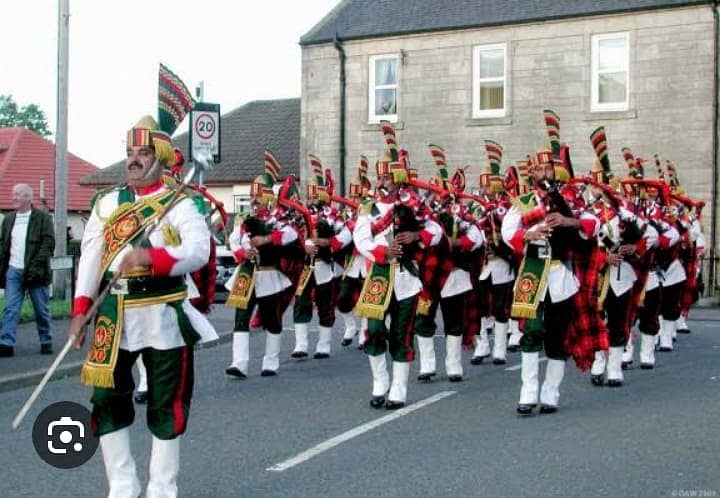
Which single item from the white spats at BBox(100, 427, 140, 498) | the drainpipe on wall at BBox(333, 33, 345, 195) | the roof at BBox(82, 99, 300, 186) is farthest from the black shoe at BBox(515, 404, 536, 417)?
the roof at BBox(82, 99, 300, 186)

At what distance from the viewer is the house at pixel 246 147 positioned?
33781mm

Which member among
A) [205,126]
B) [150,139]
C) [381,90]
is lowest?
[150,139]

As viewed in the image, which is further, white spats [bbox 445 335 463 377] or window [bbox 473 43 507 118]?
window [bbox 473 43 507 118]

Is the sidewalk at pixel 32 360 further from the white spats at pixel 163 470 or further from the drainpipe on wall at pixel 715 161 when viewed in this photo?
the drainpipe on wall at pixel 715 161

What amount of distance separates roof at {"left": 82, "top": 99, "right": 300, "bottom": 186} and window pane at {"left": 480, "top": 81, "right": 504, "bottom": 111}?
340 inches

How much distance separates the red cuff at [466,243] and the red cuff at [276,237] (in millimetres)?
1776

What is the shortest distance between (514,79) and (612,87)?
215 centimetres

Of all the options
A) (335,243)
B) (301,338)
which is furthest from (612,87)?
(301,338)

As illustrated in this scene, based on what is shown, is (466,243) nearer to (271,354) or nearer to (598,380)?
(598,380)

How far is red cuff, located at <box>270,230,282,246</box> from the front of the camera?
11301 millimetres

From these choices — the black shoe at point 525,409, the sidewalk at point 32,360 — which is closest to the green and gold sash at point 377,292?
the black shoe at point 525,409

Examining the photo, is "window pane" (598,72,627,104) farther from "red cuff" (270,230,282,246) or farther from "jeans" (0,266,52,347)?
"jeans" (0,266,52,347)

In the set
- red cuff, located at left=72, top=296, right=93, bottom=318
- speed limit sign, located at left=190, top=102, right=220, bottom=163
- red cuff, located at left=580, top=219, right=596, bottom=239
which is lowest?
red cuff, located at left=72, top=296, right=93, bottom=318

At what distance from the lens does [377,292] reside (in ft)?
30.3
